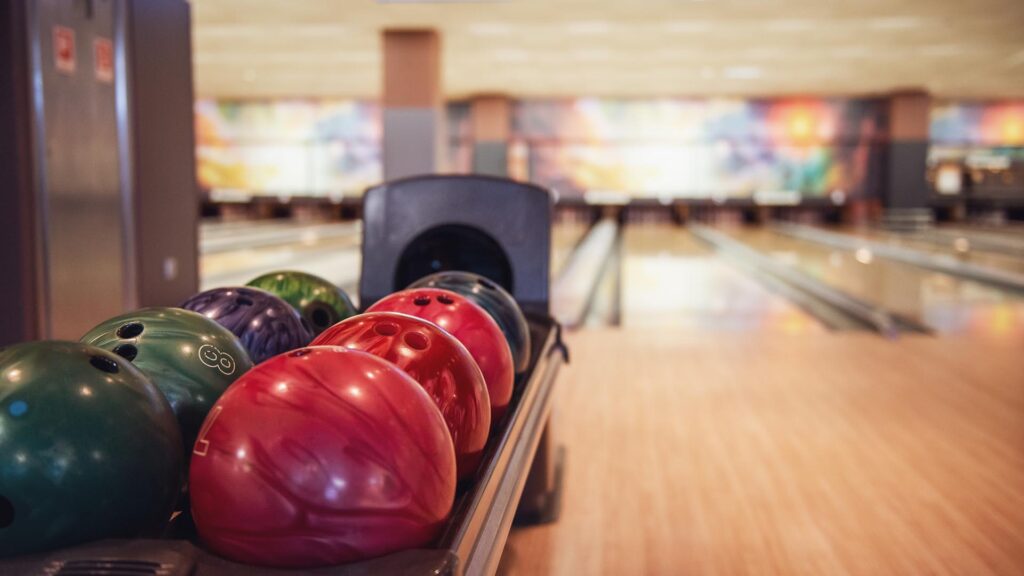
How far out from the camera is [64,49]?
348cm

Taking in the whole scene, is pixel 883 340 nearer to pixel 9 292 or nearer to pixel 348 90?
pixel 9 292

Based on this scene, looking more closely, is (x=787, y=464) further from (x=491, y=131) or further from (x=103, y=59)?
(x=491, y=131)

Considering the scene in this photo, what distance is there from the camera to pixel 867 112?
15.1 meters

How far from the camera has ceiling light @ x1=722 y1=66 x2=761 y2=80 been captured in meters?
11.8

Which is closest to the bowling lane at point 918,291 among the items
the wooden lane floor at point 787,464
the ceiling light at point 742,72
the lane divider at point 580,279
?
the wooden lane floor at point 787,464

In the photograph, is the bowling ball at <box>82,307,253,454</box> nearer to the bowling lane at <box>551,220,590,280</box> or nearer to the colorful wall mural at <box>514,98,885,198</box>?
the bowling lane at <box>551,220,590,280</box>

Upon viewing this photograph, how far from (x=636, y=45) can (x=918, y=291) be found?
440 cm

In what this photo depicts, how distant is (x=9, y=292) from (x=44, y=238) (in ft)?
0.76

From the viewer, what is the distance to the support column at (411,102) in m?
9.26

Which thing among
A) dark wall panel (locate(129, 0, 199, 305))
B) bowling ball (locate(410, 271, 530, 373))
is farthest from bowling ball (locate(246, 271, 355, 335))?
dark wall panel (locate(129, 0, 199, 305))

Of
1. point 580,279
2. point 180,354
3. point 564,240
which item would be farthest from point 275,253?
point 180,354

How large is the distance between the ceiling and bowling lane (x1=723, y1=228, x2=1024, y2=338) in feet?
7.53

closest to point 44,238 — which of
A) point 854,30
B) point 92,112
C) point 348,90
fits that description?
point 92,112

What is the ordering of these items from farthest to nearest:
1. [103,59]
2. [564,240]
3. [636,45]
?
[564,240]
[636,45]
[103,59]
